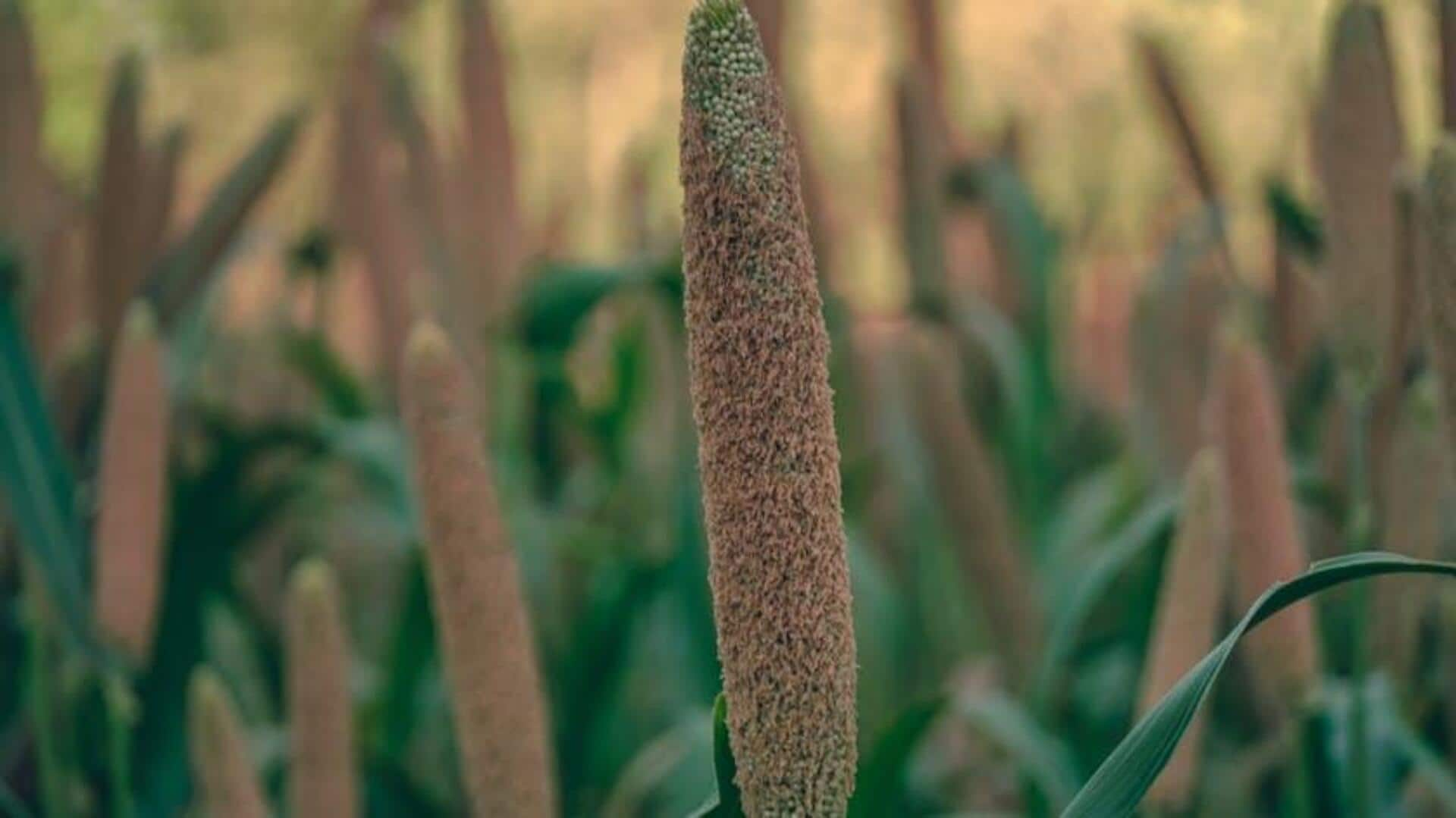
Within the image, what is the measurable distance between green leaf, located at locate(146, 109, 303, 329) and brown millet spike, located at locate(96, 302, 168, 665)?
351 mm

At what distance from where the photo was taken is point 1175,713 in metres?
0.88

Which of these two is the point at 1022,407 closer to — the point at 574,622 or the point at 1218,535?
the point at 574,622

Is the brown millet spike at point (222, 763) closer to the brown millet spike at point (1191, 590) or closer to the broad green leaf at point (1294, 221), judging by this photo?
the brown millet spike at point (1191, 590)

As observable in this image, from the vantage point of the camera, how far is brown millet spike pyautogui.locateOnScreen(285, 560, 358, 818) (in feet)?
4.28

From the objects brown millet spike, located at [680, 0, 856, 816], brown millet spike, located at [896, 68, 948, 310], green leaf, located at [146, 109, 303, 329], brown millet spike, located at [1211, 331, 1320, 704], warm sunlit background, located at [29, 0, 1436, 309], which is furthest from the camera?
warm sunlit background, located at [29, 0, 1436, 309]

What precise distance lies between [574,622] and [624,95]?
6601mm

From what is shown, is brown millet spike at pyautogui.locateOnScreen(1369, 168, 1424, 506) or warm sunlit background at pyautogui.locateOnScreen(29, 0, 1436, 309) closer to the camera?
brown millet spike at pyautogui.locateOnScreen(1369, 168, 1424, 506)

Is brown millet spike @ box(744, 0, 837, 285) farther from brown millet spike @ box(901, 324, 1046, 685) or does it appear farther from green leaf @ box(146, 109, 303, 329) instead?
green leaf @ box(146, 109, 303, 329)

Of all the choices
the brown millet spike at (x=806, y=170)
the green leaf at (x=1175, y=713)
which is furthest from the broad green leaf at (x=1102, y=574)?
the green leaf at (x=1175, y=713)

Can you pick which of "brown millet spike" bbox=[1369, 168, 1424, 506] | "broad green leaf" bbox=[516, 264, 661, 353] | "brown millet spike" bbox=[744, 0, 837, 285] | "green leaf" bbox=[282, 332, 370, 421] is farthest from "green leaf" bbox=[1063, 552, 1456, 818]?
"green leaf" bbox=[282, 332, 370, 421]

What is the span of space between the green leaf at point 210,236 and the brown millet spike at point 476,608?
85 centimetres

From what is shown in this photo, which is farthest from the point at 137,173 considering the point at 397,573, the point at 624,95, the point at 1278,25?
the point at 624,95

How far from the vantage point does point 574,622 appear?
231 centimetres

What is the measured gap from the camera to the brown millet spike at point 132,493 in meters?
1.58
